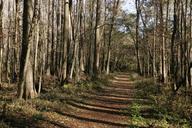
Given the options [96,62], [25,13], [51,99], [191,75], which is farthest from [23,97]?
[96,62]

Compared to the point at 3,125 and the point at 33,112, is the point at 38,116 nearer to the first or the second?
the point at 33,112

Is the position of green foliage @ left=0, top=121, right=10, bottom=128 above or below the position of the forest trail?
above

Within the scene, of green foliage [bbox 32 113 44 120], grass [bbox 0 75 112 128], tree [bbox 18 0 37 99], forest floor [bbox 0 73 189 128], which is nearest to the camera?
grass [bbox 0 75 112 128]

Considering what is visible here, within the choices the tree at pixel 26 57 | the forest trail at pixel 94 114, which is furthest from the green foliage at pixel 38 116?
the tree at pixel 26 57

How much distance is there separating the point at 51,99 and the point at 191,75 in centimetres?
1334

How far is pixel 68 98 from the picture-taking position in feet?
57.5

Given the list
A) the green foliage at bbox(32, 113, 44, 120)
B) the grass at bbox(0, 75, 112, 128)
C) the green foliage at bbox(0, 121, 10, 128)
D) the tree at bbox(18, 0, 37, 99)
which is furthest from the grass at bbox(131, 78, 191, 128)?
the green foliage at bbox(0, 121, 10, 128)

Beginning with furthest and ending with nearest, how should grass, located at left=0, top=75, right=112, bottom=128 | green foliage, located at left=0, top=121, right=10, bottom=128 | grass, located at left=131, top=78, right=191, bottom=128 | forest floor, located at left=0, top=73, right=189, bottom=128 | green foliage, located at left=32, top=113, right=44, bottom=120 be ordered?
grass, located at left=131, top=78, right=191, bottom=128, green foliage, located at left=32, top=113, right=44, bottom=120, forest floor, located at left=0, top=73, right=189, bottom=128, grass, located at left=0, top=75, right=112, bottom=128, green foliage, located at left=0, top=121, right=10, bottom=128

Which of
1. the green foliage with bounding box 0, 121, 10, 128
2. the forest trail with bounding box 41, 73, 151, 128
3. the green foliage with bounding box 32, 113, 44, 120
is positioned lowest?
the forest trail with bounding box 41, 73, 151, 128

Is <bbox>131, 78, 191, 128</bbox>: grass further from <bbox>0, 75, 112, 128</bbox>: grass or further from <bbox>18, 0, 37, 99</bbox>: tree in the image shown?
<bbox>18, 0, 37, 99</bbox>: tree

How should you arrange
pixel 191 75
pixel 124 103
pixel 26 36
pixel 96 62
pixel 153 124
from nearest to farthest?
pixel 153 124 < pixel 26 36 < pixel 124 103 < pixel 191 75 < pixel 96 62

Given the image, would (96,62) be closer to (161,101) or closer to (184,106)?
(161,101)

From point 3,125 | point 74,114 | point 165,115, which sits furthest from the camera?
point 74,114

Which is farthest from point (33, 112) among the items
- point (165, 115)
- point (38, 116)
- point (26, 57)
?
point (165, 115)
